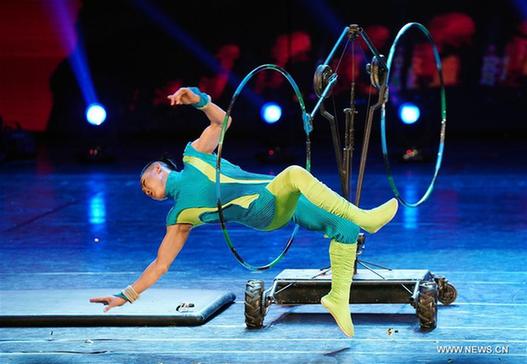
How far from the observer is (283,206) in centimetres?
509

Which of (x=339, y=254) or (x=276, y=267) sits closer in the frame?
(x=339, y=254)

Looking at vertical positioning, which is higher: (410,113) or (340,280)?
(410,113)

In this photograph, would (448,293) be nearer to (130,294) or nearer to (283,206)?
(283,206)

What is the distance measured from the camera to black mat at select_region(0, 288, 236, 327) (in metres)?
5.69

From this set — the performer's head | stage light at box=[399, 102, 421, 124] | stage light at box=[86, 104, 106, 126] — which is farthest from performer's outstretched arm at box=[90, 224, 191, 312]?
stage light at box=[399, 102, 421, 124]

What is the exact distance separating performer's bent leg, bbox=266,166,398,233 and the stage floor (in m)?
0.62

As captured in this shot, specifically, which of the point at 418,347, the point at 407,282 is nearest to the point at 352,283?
the point at 407,282

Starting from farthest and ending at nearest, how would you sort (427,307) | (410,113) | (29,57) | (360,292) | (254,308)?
(29,57) → (410,113) → (360,292) → (254,308) → (427,307)

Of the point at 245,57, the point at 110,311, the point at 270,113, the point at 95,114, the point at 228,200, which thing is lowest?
the point at 110,311

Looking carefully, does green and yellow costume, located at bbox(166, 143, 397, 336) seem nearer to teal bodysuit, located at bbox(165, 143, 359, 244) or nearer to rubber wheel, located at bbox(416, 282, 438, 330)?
teal bodysuit, located at bbox(165, 143, 359, 244)

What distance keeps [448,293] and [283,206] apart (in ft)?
4.62

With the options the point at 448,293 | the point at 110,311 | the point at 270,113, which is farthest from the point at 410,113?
the point at 110,311

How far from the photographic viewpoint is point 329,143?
686 inches

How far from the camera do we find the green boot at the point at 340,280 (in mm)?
5086
